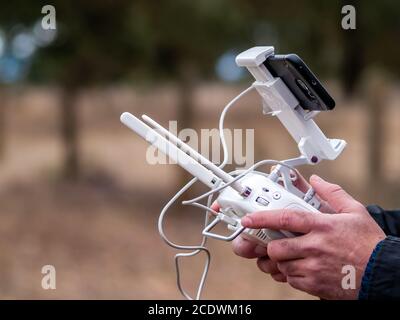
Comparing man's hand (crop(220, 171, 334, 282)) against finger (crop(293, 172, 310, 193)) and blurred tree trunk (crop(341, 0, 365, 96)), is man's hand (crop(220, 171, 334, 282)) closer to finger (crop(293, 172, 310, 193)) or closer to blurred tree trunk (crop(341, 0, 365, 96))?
finger (crop(293, 172, 310, 193))

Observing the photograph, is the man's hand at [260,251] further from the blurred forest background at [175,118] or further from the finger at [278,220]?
the blurred forest background at [175,118]

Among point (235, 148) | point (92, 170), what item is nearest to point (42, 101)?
point (92, 170)

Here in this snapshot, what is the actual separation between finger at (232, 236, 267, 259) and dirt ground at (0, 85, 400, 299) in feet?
9.48

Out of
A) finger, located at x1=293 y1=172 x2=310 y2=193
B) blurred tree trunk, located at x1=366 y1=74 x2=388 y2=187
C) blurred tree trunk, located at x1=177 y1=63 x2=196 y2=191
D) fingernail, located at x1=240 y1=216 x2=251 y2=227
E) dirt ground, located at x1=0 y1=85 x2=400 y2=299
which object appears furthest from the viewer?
blurred tree trunk, located at x1=177 y1=63 x2=196 y2=191

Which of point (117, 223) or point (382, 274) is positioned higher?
point (117, 223)

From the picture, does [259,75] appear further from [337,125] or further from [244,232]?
[337,125]

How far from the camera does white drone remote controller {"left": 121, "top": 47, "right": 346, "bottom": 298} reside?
1.16m

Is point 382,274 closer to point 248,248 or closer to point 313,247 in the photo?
point 313,247

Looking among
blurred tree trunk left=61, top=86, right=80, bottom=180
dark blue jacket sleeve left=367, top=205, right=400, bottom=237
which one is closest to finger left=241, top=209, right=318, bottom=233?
dark blue jacket sleeve left=367, top=205, right=400, bottom=237

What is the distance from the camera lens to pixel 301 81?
3.97ft

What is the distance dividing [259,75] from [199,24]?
4.59 meters

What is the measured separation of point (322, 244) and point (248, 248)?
0.68ft

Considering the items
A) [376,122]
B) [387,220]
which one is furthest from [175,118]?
[387,220]

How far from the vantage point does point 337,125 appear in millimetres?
8336
